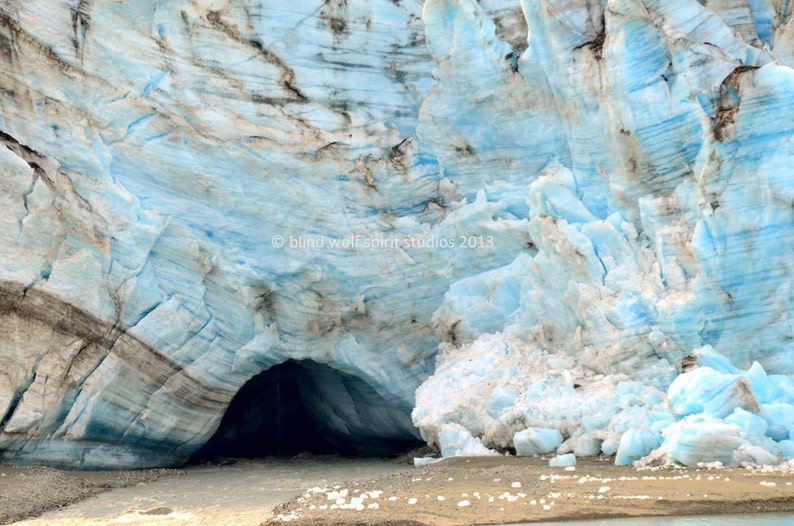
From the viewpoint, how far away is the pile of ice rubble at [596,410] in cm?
715

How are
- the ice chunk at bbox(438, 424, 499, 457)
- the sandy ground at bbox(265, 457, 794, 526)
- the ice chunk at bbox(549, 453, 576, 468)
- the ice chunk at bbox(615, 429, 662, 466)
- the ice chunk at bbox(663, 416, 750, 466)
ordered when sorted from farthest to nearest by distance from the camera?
the ice chunk at bbox(438, 424, 499, 457) → the ice chunk at bbox(549, 453, 576, 468) → the ice chunk at bbox(615, 429, 662, 466) → the ice chunk at bbox(663, 416, 750, 466) → the sandy ground at bbox(265, 457, 794, 526)

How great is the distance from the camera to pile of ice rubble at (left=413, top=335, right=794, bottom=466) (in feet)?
23.5

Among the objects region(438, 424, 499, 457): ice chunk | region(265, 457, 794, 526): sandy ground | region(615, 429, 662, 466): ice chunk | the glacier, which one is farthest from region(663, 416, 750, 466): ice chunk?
region(438, 424, 499, 457): ice chunk

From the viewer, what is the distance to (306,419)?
1398cm

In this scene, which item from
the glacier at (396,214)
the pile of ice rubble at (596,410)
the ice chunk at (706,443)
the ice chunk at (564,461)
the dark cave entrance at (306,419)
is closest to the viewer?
the ice chunk at (706,443)

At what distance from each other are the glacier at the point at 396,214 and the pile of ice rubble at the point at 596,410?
1.3 inches

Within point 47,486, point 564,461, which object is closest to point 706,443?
point 564,461

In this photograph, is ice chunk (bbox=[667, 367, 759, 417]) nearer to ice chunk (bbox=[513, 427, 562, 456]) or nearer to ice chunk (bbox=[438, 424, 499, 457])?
ice chunk (bbox=[513, 427, 562, 456])

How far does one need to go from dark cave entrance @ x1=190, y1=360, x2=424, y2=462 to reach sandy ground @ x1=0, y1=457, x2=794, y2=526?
226cm

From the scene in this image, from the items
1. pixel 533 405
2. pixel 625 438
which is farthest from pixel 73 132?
pixel 625 438

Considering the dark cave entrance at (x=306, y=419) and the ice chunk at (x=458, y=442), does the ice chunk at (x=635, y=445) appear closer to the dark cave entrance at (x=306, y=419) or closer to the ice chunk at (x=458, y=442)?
the ice chunk at (x=458, y=442)

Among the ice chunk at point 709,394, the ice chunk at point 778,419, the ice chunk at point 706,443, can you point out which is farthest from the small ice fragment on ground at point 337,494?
the ice chunk at point 778,419

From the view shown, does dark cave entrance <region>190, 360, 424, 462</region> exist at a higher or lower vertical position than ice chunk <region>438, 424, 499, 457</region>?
higher

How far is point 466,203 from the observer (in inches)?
424
